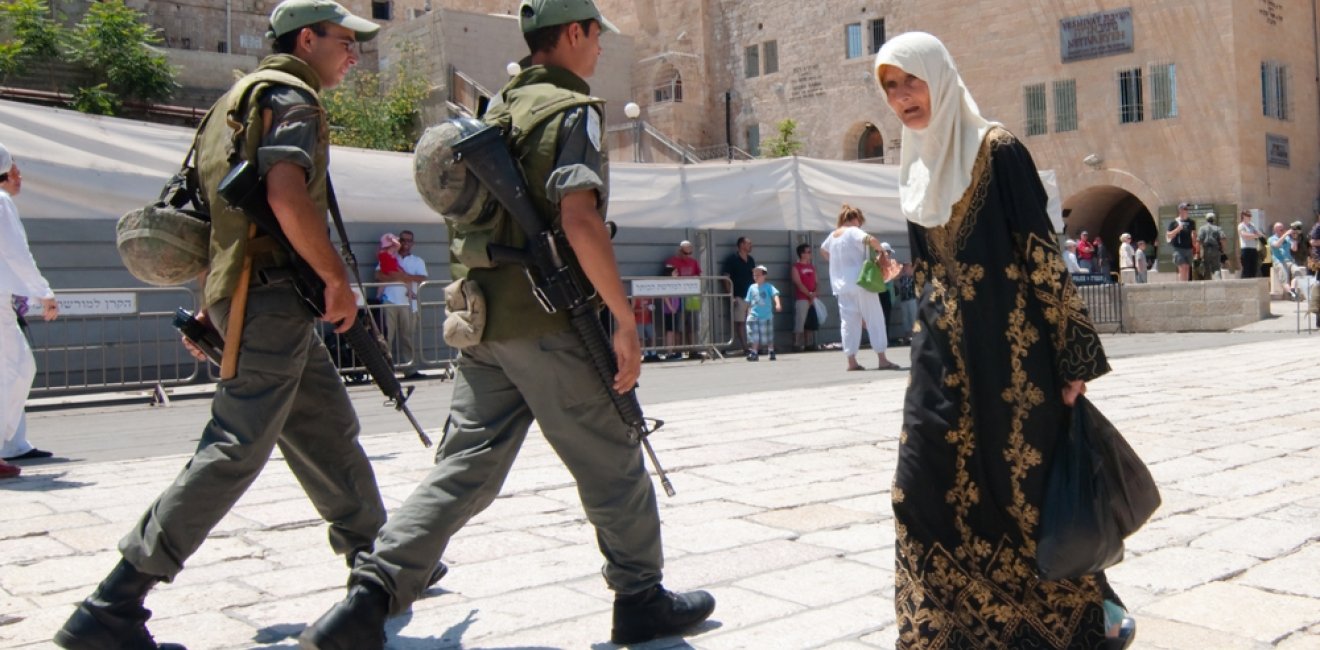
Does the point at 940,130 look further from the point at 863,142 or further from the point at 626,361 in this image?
the point at 863,142

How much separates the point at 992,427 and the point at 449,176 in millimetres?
1521

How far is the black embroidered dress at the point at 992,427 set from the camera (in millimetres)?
2908

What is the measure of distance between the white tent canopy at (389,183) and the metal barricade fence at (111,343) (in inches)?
42.0

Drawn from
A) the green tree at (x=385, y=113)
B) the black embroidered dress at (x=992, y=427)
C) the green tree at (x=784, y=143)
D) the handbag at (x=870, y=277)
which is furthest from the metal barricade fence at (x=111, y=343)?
the green tree at (x=784, y=143)

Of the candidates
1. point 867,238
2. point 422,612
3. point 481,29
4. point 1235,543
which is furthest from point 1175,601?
point 481,29

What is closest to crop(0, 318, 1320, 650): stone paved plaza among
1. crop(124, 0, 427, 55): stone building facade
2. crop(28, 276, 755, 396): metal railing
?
crop(28, 276, 755, 396): metal railing

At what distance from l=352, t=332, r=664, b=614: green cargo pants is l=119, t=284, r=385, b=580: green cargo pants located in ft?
1.46

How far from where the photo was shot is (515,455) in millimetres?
3174

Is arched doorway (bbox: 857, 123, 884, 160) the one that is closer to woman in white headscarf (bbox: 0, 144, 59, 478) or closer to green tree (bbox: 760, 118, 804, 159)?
green tree (bbox: 760, 118, 804, 159)

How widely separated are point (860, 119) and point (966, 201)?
38.5m

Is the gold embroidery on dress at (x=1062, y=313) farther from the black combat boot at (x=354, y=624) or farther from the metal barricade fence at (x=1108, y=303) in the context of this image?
the metal barricade fence at (x=1108, y=303)

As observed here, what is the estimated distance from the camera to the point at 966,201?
3.08m

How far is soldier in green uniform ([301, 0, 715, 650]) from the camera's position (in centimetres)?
305

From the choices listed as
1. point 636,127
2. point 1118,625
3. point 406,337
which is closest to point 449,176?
point 1118,625
